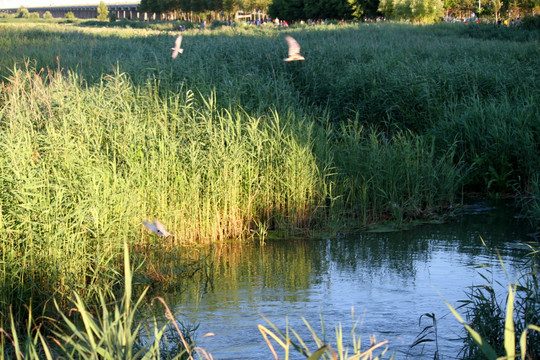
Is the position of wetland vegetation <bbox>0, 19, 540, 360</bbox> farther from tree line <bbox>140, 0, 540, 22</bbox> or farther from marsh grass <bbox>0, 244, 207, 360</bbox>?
tree line <bbox>140, 0, 540, 22</bbox>

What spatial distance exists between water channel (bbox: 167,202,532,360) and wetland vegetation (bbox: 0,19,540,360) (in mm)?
367

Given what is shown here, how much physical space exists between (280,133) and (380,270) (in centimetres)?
231

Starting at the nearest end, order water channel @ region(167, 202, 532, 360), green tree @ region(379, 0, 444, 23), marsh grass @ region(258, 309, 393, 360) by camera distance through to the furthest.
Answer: marsh grass @ region(258, 309, 393, 360)
water channel @ region(167, 202, 532, 360)
green tree @ region(379, 0, 444, 23)

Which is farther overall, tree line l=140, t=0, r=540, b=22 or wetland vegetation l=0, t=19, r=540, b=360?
tree line l=140, t=0, r=540, b=22

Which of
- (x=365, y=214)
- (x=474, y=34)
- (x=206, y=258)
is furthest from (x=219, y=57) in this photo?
(x=474, y=34)

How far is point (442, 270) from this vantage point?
18.5 ft

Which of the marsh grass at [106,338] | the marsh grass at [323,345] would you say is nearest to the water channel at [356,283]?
Result: the marsh grass at [323,345]

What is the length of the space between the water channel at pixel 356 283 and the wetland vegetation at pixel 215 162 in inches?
14.5

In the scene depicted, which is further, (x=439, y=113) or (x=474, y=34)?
(x=474, y=34)

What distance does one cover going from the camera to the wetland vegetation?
469 centimetres

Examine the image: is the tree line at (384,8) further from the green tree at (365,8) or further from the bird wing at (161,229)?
the bird wing at (161,229)

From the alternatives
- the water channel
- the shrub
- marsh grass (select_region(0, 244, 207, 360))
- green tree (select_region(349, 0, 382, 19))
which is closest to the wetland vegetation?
marsh grass (select_region(0, 244, 207, 360))

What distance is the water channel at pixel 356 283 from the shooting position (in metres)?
4.22

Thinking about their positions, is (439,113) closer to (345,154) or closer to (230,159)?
(345,154)
